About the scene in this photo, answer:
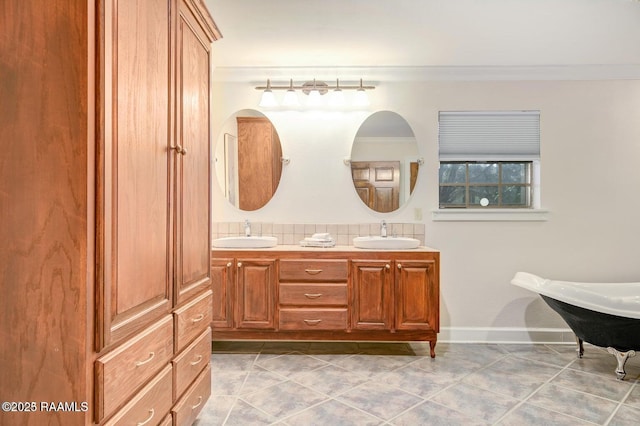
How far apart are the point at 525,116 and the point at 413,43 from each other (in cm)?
134

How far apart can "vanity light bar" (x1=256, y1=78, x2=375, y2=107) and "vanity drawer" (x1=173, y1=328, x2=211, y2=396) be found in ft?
7.03

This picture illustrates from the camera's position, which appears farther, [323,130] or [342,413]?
[323,130]

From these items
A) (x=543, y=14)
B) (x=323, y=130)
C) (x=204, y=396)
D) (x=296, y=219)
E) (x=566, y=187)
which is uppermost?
(x=543, y=14)

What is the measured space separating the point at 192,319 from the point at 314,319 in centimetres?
134

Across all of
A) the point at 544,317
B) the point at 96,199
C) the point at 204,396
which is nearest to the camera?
the point at 96,199

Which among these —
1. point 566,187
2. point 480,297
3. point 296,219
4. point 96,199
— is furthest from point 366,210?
point 96,199

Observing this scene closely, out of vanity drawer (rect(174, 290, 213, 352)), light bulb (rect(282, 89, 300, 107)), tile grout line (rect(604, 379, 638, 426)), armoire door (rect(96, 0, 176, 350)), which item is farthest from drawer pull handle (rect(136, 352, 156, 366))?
light bulb (rect(282, 89, 300, 107))

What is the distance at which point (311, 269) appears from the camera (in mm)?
2969

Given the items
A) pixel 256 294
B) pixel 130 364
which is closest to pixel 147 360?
pixel 130 364

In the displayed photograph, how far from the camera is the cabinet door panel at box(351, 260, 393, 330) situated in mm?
2945

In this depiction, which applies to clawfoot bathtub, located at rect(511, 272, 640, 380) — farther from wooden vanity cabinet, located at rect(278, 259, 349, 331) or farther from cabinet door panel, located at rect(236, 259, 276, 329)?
cabinet door panel, located at rect(236, 259, 276, 329)

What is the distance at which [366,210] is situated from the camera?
3.51 meters

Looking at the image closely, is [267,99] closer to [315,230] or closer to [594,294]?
[315,230]

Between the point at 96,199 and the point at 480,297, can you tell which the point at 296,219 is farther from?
the point at 96,199
